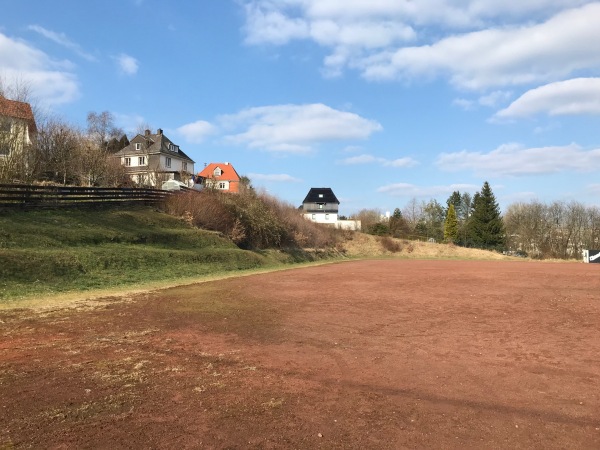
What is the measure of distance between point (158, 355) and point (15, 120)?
85.2ft

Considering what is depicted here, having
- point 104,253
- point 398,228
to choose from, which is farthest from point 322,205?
point 104,253

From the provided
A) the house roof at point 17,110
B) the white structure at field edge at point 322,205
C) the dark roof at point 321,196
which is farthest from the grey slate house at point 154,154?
the dark roof at point 321,196

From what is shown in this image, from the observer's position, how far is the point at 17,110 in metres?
27.3

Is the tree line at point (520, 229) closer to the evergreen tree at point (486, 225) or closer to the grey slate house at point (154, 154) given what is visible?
the evergreen tree at point (486, 225)

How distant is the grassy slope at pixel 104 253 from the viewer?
1588 centimetres

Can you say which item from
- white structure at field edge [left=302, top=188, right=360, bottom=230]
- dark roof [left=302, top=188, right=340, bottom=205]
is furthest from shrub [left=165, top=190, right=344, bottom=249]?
dark roof [left=302, top=188, right=340, bottom=205]

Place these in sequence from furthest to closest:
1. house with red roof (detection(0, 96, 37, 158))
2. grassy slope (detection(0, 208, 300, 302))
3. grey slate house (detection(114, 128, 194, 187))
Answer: grey slate house (detection(114, 128, 194, 187)), house with red roof (detection(0, 96, 37, 158)), grassy slope (detection(0, 208, 300, 302))

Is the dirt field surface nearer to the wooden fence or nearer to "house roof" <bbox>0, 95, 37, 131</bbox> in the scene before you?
the wooden fence

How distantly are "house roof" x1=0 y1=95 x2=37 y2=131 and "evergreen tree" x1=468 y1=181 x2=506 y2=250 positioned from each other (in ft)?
192

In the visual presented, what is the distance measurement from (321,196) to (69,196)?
6757 cm

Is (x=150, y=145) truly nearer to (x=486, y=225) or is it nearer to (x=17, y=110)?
(x=17, y=110)

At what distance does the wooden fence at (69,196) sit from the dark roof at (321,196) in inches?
2286

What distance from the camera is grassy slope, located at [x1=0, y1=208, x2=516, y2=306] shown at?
1588 cm

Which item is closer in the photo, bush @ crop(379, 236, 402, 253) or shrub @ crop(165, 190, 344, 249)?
shrub @ crop(165, 190, 344, 249)
